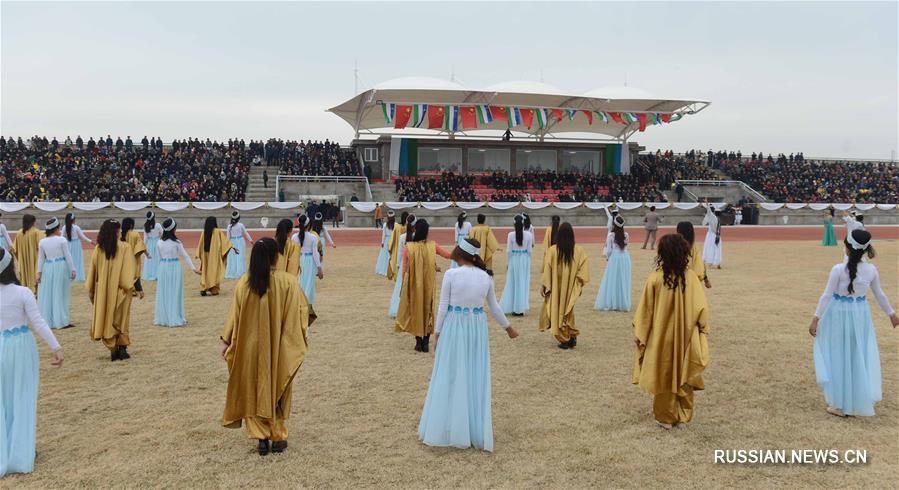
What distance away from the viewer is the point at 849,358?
6.24 metres

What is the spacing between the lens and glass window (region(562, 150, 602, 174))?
48188mm

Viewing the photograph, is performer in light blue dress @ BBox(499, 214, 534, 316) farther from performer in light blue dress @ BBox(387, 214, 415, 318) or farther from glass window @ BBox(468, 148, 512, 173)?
glass window @ BBox(468, 148, 512, 173)

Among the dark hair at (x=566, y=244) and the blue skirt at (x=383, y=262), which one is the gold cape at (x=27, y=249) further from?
the dark hair at (x=566, y=244)

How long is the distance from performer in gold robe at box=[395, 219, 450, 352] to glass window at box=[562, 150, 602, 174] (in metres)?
40.7

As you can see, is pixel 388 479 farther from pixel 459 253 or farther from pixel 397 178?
pixel 397 178

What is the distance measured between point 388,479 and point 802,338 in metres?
7.65

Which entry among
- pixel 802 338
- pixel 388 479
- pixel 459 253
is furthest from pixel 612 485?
pixel 802 338

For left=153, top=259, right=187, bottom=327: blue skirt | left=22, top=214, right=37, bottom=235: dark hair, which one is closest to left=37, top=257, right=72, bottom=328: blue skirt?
left=22, top=214, right=37, bottom=235: dark hair

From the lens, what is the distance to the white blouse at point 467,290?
5.38 metres

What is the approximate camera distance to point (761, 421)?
616 cm

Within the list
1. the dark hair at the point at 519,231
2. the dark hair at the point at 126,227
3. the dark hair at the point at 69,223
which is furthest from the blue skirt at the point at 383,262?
the dark hair at the point at 126,227

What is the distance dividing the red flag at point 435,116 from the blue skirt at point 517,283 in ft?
106

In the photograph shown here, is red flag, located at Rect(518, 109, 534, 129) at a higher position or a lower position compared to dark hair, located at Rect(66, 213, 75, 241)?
higher

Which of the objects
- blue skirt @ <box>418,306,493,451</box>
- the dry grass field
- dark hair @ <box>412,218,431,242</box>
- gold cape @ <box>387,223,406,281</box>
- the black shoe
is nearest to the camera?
the dry grass field
